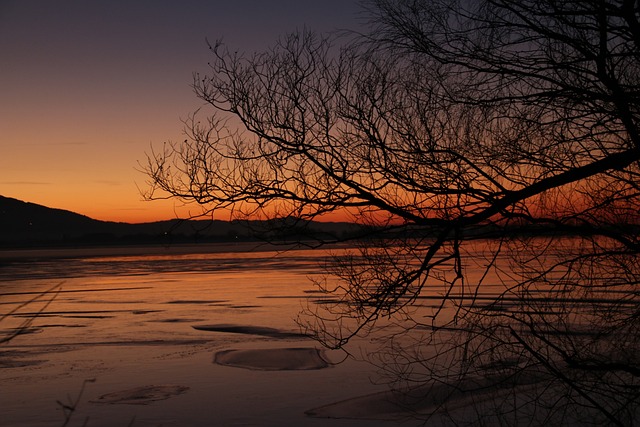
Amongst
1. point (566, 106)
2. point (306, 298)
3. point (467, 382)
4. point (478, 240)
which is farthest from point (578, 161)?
point (306, 298)

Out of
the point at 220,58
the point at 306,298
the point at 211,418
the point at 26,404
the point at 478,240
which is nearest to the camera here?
the point at 478,240

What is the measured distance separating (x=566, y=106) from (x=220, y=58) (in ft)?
8.27

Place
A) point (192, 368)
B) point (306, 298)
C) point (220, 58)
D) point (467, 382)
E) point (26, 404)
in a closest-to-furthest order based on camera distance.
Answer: point (220, 58) < point (26, 404) < point (467, 382) < point (192, 368) < point (306, 298)

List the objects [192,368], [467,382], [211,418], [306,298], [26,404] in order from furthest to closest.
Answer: [306,298]
[192,368]
[467,382]
[26,404]
[211,418]

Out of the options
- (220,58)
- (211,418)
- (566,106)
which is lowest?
(211,418)

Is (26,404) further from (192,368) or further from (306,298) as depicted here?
(306,298)

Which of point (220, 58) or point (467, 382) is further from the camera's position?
point (467, 382)

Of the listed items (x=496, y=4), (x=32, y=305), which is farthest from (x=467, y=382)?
(x=32, y=305)

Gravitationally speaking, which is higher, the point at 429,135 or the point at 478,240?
the point at 429,135

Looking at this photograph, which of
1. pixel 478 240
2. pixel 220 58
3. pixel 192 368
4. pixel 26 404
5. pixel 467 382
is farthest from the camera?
pixel 192 368

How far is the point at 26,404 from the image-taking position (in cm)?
948

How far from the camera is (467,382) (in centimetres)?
1066

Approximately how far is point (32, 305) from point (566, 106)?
19.6 metres

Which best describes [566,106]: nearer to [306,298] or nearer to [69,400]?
[69,400]
